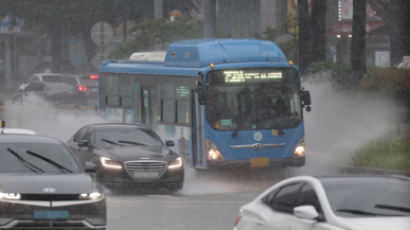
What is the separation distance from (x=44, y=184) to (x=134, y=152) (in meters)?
7.43

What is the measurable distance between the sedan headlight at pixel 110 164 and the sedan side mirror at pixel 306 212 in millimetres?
10899

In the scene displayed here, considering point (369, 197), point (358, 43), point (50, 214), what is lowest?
point (50, 214)

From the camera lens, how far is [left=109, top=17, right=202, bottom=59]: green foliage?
4212 cm

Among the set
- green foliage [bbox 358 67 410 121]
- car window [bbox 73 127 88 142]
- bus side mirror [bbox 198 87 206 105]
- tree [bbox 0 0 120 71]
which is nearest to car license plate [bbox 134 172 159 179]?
car window [bbox 73 127 88 142]

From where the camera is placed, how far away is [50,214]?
12703mm

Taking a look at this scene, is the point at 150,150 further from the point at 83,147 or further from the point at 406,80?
the point at 406,80

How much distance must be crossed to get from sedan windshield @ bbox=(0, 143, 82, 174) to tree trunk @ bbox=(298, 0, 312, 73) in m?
19.1

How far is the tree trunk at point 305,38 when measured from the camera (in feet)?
108

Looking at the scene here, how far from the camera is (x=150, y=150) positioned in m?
20.6

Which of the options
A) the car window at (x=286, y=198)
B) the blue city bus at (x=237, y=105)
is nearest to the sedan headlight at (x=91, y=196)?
the car window at (x=286, y=198)

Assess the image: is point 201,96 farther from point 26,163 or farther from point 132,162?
point 26,163

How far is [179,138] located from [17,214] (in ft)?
37.6

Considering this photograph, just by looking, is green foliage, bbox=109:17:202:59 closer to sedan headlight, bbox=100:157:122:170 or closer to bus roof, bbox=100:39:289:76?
bus roof, bbox=100:39:289:76

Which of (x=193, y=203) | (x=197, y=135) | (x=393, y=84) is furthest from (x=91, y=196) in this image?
(x=393, y=84)
